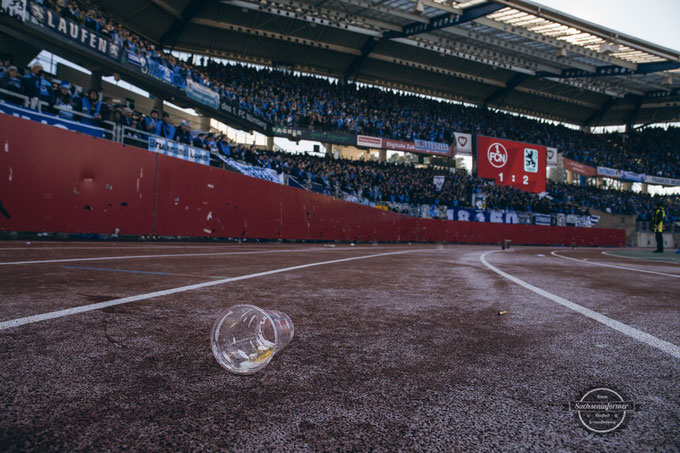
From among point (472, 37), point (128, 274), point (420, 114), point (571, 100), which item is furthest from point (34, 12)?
point (571, 100)

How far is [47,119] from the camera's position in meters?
9.45

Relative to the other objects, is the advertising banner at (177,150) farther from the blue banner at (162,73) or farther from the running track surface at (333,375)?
the blue banner at (162,73)

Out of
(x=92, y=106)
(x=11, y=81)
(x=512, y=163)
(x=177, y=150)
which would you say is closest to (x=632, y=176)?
(x=512, y=163)

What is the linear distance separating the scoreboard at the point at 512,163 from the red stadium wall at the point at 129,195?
27004 millimetres

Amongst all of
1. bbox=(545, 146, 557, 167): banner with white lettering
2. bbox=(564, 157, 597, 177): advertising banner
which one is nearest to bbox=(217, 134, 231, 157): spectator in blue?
bbox=(545, 146, 557, 167): banner with white lettering

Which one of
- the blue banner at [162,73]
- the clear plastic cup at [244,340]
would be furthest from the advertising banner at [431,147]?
the clear plastic cup at [244,340]

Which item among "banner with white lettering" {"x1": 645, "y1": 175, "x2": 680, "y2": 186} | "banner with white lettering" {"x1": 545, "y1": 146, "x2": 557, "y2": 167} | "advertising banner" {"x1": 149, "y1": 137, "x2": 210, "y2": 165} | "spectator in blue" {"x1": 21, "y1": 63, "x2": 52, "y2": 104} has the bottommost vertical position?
"advertising banner" {"x1": 149, "y1": 137, "x2": 210, "y2": 165}

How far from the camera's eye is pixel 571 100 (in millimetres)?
50969

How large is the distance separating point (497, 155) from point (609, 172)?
20771 millimetres

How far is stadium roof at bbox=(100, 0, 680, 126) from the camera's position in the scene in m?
29.5

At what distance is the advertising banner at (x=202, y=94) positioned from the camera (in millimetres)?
23891

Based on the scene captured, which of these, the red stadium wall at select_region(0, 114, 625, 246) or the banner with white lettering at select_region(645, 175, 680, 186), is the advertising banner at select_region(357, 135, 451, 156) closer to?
the red stadium wall at select_region(0, 114, 625, 246)

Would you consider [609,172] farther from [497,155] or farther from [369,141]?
[369,141]

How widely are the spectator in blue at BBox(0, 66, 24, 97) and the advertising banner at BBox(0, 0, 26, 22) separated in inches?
335
